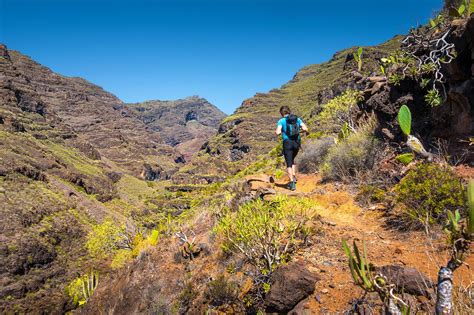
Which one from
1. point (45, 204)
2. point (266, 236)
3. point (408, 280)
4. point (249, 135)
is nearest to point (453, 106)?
point (408, 280)

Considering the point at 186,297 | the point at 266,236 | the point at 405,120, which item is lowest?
the point at 186,297

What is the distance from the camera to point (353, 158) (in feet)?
25.8

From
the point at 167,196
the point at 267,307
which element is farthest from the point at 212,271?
the point at 167,196

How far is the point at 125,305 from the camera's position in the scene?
21.6 feet

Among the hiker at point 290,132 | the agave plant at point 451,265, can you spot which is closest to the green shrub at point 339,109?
the hiker at point 290,132

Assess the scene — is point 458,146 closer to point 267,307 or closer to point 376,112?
point 376,112

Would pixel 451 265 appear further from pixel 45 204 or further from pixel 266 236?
pixel 45 204

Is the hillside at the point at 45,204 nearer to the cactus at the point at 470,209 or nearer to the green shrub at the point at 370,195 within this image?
the green shrub at the point at 370,195

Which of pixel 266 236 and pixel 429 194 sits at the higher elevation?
pixel 429 194

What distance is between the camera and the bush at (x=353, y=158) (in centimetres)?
756

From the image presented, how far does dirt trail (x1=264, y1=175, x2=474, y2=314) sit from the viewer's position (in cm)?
354

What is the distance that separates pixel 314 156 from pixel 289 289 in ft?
24.0

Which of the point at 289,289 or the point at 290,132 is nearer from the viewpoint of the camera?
the point at 289,289

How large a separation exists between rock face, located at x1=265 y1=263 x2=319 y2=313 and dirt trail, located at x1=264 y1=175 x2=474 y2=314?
10 cm
